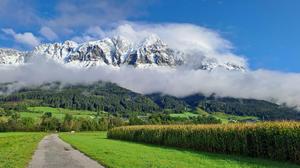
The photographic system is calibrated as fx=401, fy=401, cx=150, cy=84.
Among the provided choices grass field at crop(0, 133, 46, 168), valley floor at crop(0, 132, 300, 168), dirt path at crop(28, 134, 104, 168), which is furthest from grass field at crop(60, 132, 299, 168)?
grass field at crop(0, 133, 46, 168)

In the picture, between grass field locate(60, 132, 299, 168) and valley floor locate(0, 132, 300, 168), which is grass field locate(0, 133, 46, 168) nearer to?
valley floor locate(0, 132, 300, 168)

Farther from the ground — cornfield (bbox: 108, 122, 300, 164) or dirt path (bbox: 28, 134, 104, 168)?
cornfield (bbox: 108, 122, 300, 164)

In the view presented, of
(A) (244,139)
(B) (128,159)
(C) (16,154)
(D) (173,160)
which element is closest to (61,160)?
(B) (128,159)

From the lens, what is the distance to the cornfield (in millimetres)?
31719

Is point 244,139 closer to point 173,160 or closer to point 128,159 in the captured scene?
point 173,160

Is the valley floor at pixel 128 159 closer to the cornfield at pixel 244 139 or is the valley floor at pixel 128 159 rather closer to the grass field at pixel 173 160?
the grass field at pixel 173 160

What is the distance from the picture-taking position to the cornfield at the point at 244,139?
3172 cm

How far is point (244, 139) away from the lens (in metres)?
38.1

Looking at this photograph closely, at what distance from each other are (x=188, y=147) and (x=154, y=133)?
14786 millimetres

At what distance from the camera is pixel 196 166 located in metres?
26.0

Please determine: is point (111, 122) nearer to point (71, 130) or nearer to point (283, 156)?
point (71, 130)

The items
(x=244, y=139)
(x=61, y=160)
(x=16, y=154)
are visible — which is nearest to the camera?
(x=61, y=160)

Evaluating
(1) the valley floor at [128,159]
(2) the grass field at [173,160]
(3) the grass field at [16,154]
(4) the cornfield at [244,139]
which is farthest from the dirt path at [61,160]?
(4) the cornfield at [244,139]

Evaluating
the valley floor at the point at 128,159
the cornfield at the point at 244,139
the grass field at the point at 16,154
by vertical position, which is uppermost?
the cornfield at the point at 244,139
